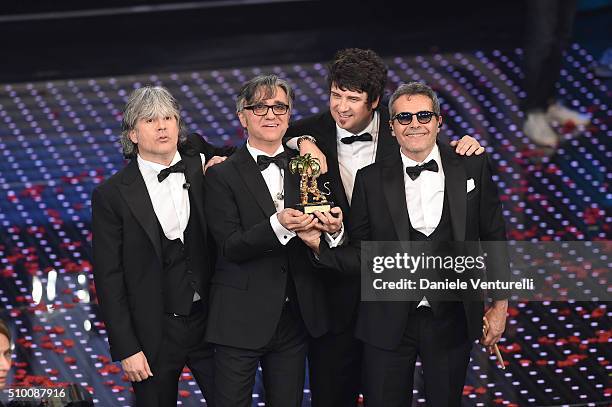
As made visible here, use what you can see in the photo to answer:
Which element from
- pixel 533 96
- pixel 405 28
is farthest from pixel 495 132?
pixel 405 28

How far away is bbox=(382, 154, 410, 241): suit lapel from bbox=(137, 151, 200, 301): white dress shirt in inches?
28.2

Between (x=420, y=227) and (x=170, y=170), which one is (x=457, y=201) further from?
(x=170, y=170)

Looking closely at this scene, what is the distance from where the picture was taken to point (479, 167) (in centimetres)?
428

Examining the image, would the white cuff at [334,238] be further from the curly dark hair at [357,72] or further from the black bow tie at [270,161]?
the curly dark hair at [357,72]

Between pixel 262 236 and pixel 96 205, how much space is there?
61 cm

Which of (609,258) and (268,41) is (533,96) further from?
(268,41)

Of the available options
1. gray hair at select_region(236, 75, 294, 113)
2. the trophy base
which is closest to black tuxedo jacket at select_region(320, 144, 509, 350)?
the trophy base

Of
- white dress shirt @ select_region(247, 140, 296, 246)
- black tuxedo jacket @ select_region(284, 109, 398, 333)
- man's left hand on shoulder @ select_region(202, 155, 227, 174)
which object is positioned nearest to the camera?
white dress shirt @ select_region(247, 140, 296, 246)

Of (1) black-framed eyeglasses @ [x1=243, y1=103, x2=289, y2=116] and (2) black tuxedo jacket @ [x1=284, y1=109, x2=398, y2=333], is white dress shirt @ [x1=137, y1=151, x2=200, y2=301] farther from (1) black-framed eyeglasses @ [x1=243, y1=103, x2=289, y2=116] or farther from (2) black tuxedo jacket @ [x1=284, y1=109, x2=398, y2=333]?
(2) black tuxedo jacket @ [x1=284, y1=109, x2=398, y2=333]

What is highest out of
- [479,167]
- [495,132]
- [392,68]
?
[392,68]

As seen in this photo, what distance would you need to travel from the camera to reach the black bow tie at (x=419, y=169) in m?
4.19

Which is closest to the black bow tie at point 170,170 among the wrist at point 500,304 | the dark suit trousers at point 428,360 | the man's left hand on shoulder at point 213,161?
the man's left hand on shoulder at point 213,161

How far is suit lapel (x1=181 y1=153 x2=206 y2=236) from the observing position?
4301 mm

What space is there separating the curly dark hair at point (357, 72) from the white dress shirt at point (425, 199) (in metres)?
0.36
